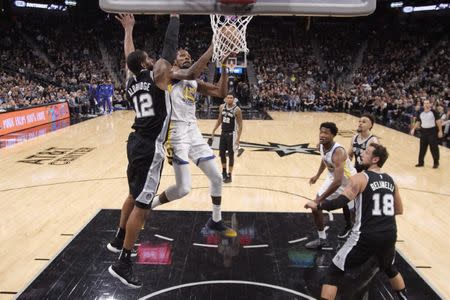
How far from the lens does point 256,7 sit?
409 centimetres

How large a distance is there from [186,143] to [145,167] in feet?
3.96

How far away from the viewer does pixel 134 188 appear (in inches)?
160

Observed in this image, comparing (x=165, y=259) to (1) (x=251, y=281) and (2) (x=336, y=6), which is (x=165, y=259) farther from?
(2) (x=336, y=6)

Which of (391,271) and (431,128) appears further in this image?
(431,128)

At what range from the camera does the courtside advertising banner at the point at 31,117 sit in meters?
14.4

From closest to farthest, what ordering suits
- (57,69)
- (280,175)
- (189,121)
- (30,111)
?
(189,121), (280,175), (30,111), (57,69)

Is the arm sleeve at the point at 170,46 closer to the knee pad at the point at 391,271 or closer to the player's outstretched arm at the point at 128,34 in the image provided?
the player's outstretched arm at the point at 128,34

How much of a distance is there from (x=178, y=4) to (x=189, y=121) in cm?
164

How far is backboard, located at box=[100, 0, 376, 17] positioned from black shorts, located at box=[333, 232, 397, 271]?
1.99 meters

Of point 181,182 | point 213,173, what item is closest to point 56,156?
point 213,173

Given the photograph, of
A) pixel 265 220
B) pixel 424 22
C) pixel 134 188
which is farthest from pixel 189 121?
pixel 424 22

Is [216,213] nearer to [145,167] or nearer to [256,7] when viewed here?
[145,167]

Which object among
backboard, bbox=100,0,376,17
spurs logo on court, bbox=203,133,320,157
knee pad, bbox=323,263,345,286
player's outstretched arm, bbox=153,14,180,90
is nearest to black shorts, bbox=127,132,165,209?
player's outstretched arm, bbox=153,14,180,90

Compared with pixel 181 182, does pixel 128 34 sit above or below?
above
